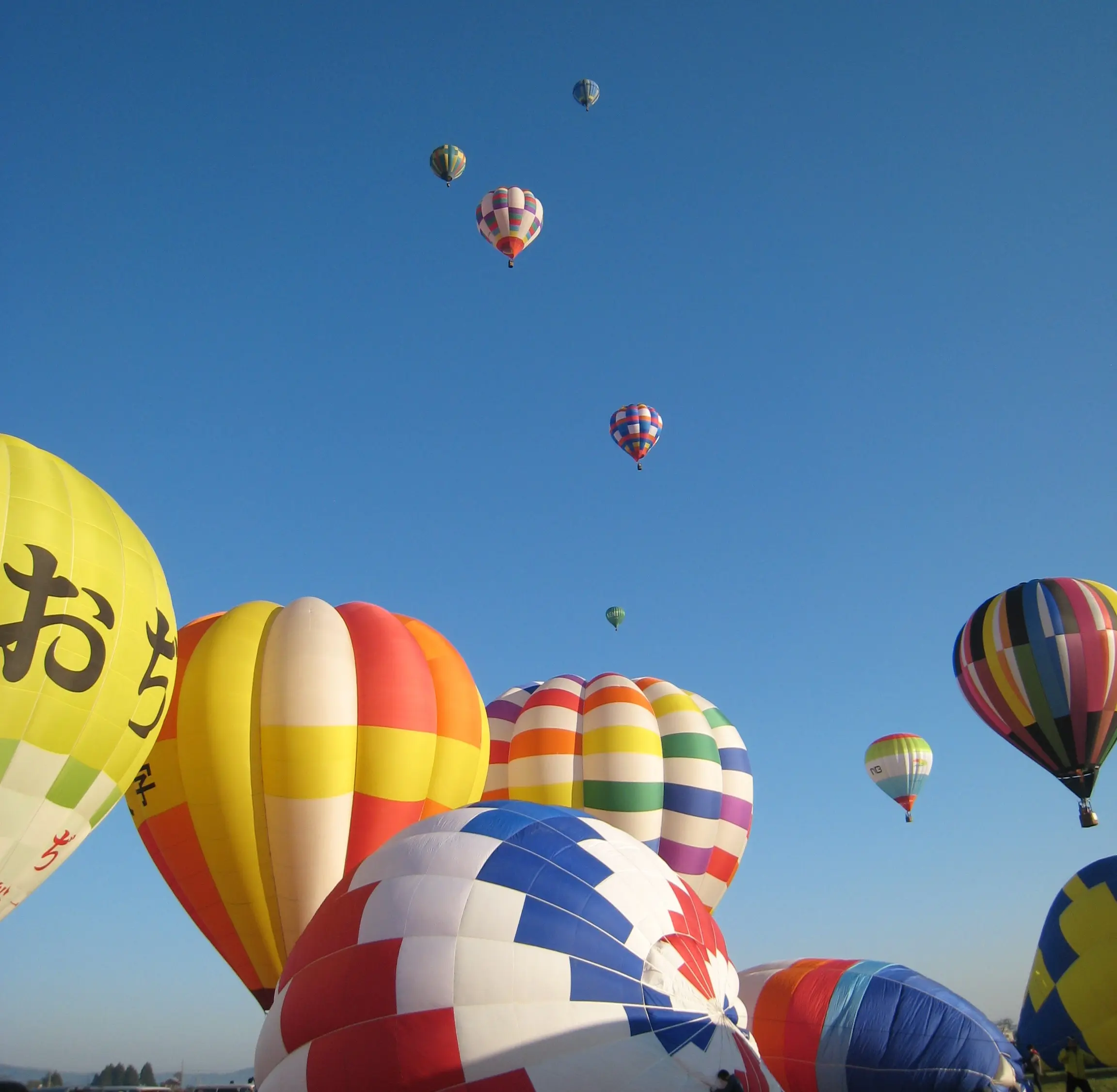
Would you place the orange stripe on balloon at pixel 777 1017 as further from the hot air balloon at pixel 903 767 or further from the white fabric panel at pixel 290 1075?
the hot air balloon at pixel 903 767

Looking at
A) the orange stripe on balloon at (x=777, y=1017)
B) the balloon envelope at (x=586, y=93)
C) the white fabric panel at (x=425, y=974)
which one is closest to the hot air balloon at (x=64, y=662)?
the white fabric panel at (x=425, y=974)

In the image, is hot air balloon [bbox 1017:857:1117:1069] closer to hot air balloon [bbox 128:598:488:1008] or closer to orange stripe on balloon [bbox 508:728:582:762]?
orange stripe on balloon [bbox 508:728:582:762]

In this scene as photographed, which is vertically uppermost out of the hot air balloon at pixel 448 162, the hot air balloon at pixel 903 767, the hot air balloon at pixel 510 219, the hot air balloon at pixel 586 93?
the hot air balloon at pixel 586 93

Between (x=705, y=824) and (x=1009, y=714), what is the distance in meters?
6.12

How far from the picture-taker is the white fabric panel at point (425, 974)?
197 inches

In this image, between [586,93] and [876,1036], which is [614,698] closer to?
[876,1036]

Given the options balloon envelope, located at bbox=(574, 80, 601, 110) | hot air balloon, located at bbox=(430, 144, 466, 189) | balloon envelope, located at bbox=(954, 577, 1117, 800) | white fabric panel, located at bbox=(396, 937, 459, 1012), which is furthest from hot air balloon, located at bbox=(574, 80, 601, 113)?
white fabric panel, located at bbox=(396, 937, 459, 1012)

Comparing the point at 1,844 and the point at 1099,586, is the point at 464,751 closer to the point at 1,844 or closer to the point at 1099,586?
the point at 1,844

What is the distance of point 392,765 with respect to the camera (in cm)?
959

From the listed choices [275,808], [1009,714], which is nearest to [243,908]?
[275,808]

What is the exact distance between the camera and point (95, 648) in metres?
7.71

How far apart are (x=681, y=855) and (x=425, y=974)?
377 inches

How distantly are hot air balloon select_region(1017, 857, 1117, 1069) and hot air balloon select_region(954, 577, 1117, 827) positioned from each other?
472 cm

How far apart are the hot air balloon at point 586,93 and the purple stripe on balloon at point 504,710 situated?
599 inches
